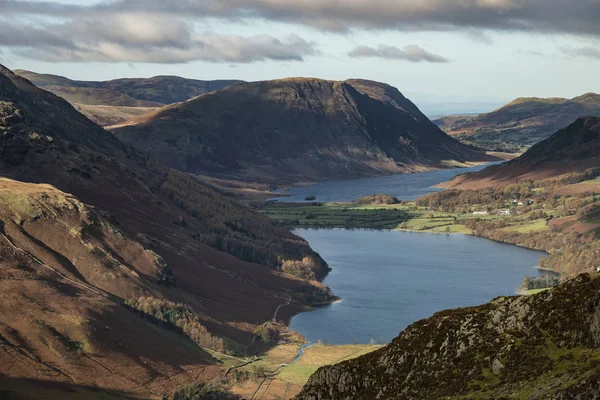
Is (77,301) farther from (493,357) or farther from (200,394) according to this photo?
(493,357)

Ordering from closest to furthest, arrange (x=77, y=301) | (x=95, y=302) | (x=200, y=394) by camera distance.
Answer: (x=200, y=394)
(x=77, y=301)
(x=95, y=302)

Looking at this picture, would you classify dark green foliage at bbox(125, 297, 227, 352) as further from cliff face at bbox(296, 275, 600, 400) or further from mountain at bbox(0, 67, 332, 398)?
cliff face at bbox(296, 275, 600, 400)

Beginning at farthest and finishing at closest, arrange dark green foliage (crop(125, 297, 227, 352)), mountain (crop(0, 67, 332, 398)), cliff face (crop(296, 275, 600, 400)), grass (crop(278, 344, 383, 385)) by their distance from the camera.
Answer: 1. dark green foliage (crop(125, 297, 227, 352))
2. grass (crop(278, 344, 383, 385))
3. mountain (crop(0, 67, 332, 398))
4. cliff face (crop(296, 275, 600, 400))

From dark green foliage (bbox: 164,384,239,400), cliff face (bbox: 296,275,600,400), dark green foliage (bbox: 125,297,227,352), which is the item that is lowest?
dark green foliage (bbox: 164,384,239,400)

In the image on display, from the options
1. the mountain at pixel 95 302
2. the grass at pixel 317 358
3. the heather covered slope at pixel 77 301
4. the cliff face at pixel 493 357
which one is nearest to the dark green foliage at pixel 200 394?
the mountain at pixel 95 302

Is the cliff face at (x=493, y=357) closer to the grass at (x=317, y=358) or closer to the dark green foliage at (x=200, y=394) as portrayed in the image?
the dark green foliage at (x=200, y=394)

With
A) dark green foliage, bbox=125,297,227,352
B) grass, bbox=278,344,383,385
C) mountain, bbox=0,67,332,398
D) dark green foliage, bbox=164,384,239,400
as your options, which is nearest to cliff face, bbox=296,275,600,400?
mountain, bbox=0,67,332,398

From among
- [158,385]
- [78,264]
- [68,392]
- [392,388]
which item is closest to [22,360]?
[68,392]

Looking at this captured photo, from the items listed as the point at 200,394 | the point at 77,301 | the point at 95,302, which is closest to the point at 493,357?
the point at 200,394
